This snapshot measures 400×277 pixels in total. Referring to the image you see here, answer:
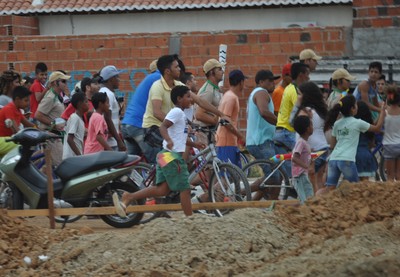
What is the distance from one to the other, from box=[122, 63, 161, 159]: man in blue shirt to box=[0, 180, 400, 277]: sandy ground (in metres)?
3.79

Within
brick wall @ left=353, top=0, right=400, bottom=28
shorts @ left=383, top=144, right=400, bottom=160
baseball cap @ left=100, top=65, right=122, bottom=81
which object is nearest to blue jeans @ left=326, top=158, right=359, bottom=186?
shorts @ left=383, top=144, right=400, bottom=160

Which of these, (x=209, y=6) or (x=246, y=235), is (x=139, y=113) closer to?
(x=246, y=235)

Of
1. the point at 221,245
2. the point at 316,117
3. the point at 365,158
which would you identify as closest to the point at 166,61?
the point at 316,117

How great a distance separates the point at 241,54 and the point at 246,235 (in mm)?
12529

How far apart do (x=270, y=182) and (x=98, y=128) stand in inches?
85.3

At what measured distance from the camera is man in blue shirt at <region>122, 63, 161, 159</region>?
1391 centimetres

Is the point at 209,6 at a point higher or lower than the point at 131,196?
higher

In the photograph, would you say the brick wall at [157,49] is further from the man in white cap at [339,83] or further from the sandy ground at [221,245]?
the sandy ground at [221,245]

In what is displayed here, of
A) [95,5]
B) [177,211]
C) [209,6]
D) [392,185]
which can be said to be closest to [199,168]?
[177,211]

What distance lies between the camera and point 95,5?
84.5 feet

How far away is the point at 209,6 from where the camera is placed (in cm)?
2439

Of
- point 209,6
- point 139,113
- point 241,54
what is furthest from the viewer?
point 209,6

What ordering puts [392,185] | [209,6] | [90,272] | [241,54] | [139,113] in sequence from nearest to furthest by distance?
[90,272]
[392,185]
[139,113]
[241,54]
[209,6]

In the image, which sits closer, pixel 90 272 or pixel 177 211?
pixel 90 272
